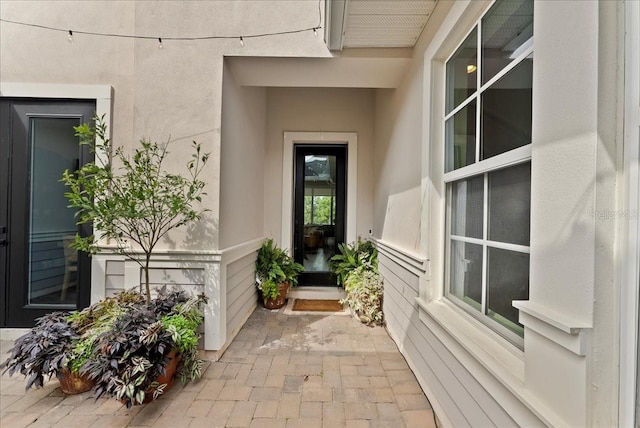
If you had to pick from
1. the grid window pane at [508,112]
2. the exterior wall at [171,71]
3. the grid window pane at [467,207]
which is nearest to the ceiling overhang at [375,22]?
the exterior wall at [171,71]

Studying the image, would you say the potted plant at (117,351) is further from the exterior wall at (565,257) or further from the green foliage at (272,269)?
the exterior wall at (565,257)

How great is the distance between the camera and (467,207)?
172 centimetres

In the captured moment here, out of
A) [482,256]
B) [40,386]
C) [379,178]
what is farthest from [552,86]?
[40,386]

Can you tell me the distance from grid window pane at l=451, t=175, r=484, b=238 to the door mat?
2.24 metres

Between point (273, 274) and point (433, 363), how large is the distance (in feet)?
7.22

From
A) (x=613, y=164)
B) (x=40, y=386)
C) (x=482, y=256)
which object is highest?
(x=613, y=164)

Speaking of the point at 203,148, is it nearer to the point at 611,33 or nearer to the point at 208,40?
the point at 208,40

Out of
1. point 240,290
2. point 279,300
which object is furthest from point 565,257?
point 279,300

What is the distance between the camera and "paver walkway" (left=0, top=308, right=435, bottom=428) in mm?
1753

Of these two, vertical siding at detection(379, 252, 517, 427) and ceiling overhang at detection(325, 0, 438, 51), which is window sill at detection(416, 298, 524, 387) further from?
ceiling overhang at detection(325, 0, 438, 51)

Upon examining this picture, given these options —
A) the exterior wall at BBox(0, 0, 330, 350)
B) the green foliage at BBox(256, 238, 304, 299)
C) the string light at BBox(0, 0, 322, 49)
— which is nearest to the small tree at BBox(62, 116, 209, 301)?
the exterior wall at BBox(0, 0, 330, 350)

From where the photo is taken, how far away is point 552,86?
3.19 feet

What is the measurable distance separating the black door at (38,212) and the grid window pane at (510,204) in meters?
3.21

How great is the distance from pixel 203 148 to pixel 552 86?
2.34m
